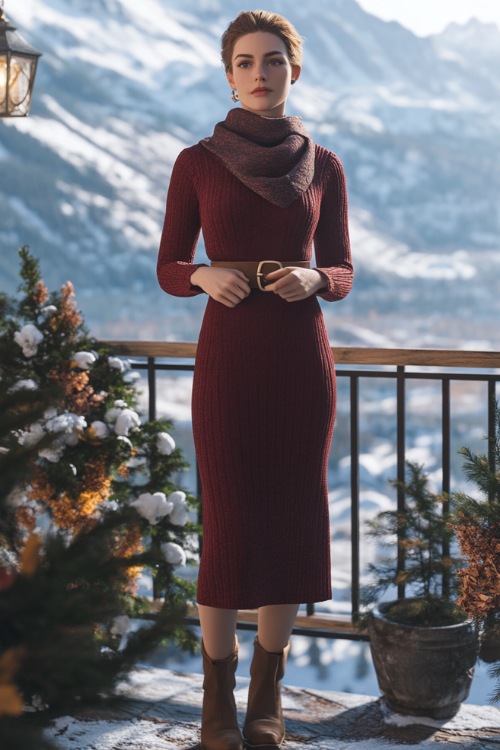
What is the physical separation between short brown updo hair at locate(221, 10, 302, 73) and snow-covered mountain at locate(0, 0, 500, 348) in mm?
24293

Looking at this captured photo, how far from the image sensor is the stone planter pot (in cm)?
211

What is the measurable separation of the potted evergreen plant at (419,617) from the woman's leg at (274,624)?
333 millimetres

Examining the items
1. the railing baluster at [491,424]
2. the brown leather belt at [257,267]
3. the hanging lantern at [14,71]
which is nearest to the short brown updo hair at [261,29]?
the brown leather belt at [257,267]

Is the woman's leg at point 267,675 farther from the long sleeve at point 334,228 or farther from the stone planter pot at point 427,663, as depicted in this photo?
the long sleeve at point 334,228

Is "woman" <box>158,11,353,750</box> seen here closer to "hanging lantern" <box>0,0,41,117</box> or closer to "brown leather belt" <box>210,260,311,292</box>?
"brown leather belt" <box>210,260,311,292</box>

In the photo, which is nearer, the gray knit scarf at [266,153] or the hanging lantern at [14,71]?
the gray knit scarf at [266,153]

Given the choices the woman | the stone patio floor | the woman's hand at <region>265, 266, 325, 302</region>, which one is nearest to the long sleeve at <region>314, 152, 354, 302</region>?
the woman

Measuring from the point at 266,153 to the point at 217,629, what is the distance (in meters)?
1.01

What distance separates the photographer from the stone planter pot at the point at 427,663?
2109mm

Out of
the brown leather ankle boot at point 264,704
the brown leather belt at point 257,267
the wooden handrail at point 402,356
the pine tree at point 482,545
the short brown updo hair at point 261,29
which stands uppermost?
the short brown updo hair at point 261,29

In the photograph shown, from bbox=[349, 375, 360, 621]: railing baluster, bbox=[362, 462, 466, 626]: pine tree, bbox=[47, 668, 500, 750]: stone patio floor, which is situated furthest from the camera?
bbox=[349, 375, 360, 621]: railing baluster

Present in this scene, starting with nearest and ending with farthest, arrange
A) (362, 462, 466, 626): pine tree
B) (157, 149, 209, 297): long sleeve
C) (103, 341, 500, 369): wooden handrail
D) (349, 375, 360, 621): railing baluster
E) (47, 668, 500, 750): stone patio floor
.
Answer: (157, 149, 209, 297): long sleeve, (47, 668, 500, 750): stone patio floor, (362, 462, 466, 626): pine tree, (103, 341, 500, 369): wooden handrail, (349, 375, 360, 621): railing baluster

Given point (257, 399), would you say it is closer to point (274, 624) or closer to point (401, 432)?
point (274, 624)

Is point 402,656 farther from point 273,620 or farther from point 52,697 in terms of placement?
point 52,697
